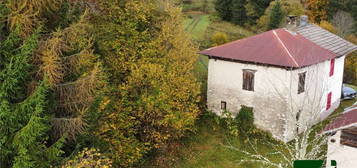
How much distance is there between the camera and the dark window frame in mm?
23453

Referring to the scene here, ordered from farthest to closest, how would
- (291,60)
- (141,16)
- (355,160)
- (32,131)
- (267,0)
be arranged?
(267,0) → (291,60) → (141,16) → (355,160) → (32,131)

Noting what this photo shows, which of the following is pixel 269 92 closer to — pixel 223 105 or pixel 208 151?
pixel 223 105

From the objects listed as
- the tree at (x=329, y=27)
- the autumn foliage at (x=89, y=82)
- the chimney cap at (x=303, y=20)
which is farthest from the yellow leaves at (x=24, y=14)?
the tree at (x=329, y=27)

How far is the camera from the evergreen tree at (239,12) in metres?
A: 50.3

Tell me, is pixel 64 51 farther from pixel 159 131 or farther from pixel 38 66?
pixel 159 131

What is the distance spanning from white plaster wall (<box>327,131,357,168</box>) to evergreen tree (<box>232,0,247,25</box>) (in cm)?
3532

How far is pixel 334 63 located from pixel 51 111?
66.7 feet

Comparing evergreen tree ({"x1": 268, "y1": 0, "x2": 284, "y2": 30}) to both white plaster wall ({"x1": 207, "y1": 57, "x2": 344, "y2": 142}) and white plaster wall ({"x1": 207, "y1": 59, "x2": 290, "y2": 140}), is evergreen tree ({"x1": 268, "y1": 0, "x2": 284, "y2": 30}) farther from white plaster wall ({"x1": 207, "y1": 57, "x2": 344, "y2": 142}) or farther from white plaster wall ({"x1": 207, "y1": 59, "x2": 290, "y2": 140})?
white plaster wall ({"x1": 207, "y1": 59, "x2": 290, "y2": 140})

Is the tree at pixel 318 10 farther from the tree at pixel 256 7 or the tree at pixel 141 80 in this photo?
the tree at pixel 141 80

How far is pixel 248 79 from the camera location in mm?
23656

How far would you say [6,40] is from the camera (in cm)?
1202

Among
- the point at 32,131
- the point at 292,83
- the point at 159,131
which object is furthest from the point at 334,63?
the point at 32,131

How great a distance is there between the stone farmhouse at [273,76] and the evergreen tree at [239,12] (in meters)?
24.5

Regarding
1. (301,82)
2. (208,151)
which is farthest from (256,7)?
(208,151)
